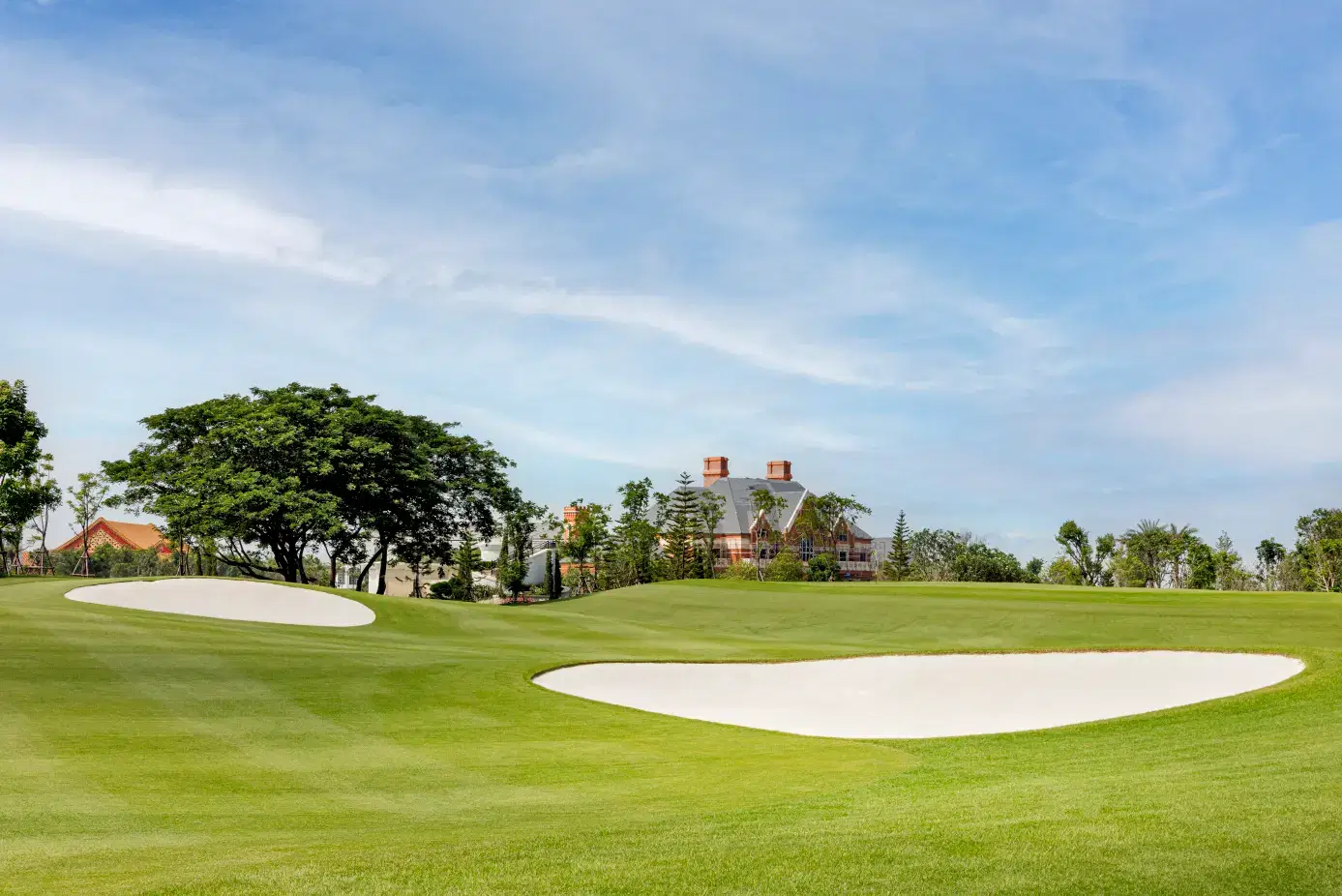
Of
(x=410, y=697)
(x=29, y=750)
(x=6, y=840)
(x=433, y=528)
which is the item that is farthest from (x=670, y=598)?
(x=6, y=840)

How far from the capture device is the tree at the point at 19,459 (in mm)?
51781

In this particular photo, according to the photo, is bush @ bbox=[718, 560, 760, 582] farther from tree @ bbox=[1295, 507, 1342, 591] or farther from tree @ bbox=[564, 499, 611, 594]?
tree @ bbox=[1295, 507, 1342, 591]

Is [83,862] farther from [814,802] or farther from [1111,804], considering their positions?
[1111,804]

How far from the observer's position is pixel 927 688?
64.9 feet

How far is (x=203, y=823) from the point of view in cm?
881

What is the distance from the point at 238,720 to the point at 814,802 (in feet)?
27.5

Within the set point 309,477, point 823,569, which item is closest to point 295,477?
point 309,477

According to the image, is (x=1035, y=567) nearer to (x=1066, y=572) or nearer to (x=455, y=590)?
(x=1066, y=572)

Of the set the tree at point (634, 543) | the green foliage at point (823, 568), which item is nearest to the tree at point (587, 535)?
the tree at point (634, 543)

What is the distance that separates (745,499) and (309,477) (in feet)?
178

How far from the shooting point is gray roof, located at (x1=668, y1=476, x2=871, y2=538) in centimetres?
9319

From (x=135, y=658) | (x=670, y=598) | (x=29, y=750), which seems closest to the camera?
(x=29, y=750)

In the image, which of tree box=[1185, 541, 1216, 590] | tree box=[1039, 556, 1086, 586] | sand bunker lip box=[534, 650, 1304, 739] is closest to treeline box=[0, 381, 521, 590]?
sand bunker lip box=[534, 650, 1304, 739]

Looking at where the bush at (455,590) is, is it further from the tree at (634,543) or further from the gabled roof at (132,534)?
the gabled roof at (132,534)
